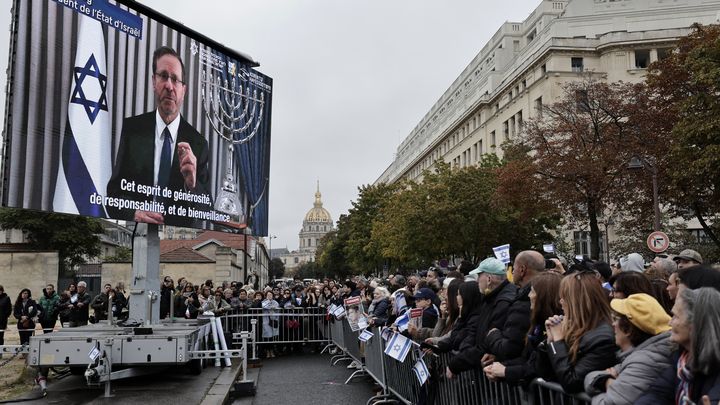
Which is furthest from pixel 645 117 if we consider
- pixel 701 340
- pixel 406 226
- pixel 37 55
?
pixel 701 340

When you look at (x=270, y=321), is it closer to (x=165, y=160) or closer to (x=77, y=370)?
(x=77, y=370)

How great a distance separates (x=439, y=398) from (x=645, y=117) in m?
24.9

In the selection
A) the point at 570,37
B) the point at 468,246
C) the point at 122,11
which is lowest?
the point at 468,246

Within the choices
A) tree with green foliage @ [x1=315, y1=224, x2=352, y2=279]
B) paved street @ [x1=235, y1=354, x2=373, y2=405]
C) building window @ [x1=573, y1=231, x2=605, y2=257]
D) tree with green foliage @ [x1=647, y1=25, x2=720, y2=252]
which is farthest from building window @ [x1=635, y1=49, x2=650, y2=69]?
paved street @ [x1=235, y1=354, x2=373, y2=405]

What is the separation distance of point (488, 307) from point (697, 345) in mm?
2581

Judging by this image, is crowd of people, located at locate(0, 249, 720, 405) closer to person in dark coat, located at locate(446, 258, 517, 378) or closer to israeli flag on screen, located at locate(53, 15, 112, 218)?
person in dark coat, located at locate(446, 258, 517, 378)

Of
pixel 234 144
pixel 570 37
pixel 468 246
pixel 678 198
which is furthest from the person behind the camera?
pixel 570 37

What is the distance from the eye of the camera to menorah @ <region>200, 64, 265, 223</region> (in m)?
12.6

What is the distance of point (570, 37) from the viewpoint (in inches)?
2064

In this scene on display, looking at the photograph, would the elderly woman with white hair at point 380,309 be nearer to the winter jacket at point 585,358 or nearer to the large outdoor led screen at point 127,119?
the large outdoor led screen at point 127,119

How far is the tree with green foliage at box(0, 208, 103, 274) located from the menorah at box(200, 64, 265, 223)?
4296 centimetres

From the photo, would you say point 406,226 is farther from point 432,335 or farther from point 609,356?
point 609,356

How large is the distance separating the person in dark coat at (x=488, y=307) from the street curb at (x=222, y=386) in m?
A: 4.59

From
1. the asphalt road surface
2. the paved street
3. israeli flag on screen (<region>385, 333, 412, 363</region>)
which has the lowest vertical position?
the paved street
